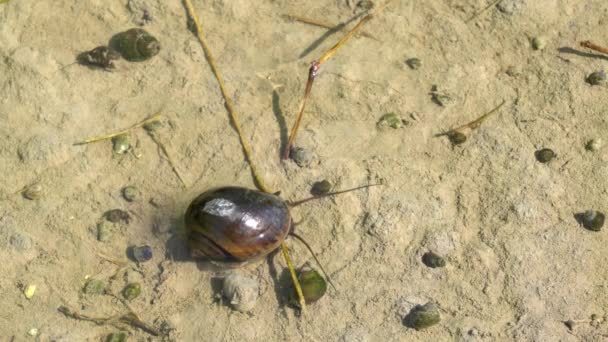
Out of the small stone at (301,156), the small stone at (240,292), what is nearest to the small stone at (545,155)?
the small stone at (301,156)

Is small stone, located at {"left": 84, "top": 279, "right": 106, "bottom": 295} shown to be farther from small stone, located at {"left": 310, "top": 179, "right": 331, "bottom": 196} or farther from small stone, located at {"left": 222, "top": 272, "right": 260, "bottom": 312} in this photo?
small stone, located at {"left": 310, "top": 179, "right": 331, "bottom": 196}

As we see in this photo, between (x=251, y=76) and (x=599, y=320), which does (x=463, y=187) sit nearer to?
(x=599, y=320)

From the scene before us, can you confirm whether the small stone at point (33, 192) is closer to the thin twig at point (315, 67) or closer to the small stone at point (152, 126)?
the small stone at point (152, 126)

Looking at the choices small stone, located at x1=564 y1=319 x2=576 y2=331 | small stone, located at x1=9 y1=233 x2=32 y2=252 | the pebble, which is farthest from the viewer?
the pebble

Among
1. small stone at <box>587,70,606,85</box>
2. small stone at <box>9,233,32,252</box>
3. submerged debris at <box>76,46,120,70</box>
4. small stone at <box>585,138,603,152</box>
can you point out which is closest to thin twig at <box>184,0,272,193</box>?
submerged debris at <box>76,46,120,70</box>

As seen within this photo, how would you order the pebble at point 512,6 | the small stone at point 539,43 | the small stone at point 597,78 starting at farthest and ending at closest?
the pebble at point 512,6, the small stone at point 539,43, the small stone at point 597,78

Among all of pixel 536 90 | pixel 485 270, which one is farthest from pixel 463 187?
pixel 536 90
